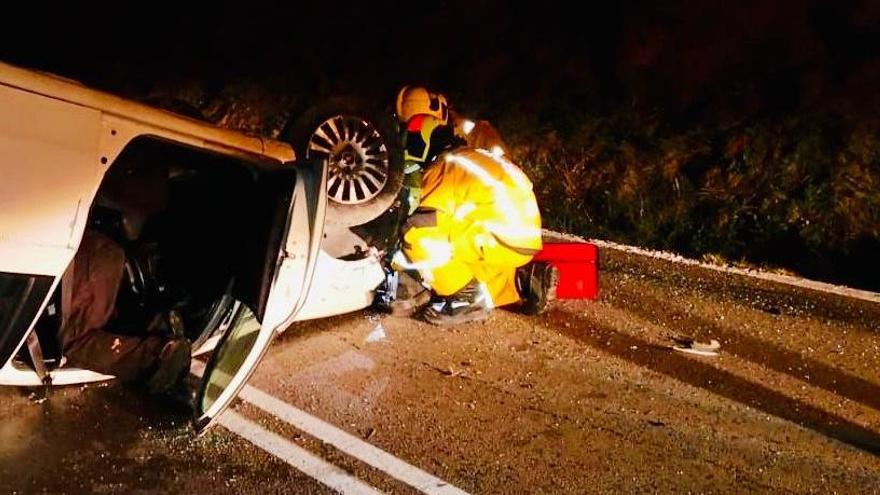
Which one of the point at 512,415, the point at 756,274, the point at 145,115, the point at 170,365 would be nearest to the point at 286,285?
the point at 170,365

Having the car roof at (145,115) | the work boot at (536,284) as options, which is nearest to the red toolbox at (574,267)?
the work boot at (536,284)

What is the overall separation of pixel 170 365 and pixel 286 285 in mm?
779

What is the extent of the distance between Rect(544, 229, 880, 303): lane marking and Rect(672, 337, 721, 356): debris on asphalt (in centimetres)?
120

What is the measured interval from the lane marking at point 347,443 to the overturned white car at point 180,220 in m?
0.41

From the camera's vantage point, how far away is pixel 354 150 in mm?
5102

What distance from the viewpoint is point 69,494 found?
3768 mm

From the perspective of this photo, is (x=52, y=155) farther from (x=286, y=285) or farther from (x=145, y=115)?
(x=286, y=285)

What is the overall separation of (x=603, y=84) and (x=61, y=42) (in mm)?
10169

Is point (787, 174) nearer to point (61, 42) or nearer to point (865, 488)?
point (865, 488)

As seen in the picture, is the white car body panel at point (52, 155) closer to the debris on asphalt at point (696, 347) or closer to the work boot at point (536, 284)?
the work boot at point (536, 284)

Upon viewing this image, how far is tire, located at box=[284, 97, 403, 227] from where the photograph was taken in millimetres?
5066

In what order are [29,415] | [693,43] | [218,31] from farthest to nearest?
[218,31]
[693,43]
[29,415]

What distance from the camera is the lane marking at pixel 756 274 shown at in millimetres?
5980

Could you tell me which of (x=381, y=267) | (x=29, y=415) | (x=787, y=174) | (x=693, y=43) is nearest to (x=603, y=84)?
(x=693, y=43)
